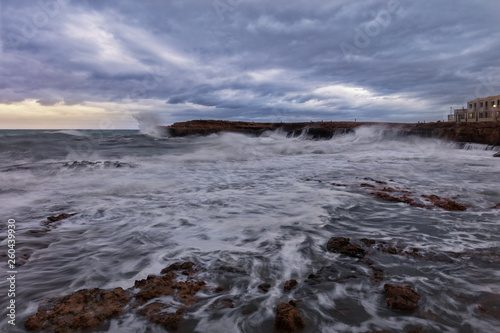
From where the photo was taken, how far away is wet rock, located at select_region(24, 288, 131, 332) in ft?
6.74

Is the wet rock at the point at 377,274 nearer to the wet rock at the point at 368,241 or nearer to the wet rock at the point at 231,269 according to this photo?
the wet rock at the point at 368,241

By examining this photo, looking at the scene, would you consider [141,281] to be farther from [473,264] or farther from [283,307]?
[473,264]

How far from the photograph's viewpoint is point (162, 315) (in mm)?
2195

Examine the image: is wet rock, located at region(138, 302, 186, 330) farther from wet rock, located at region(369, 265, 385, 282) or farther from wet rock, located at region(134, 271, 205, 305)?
wet rock, located at region(369, 265, 385, 282)

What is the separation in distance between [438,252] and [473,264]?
1.14 feet

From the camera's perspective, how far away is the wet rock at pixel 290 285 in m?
2.54

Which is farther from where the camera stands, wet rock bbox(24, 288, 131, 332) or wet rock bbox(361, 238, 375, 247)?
wet rock bbox(361, 238, 375, 247)

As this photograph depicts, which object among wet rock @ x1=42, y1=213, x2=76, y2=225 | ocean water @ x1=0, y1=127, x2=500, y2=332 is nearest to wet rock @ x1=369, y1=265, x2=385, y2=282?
ocean water @ x1=0, y1=127, x2=500, y2=332

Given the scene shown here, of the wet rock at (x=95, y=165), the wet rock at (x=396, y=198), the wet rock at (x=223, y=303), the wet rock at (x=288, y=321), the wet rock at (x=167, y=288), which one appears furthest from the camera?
the wet rock at (x=95, y=165)

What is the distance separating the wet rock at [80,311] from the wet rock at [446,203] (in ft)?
17.5

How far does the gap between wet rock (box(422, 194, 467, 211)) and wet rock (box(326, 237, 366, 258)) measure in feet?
8.95

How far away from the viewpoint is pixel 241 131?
41406mm

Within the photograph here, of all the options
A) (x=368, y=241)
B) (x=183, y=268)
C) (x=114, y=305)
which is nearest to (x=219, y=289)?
(x=183, y=268)

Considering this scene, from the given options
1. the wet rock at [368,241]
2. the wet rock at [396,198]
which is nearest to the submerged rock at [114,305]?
the wet rock at [368,241]
